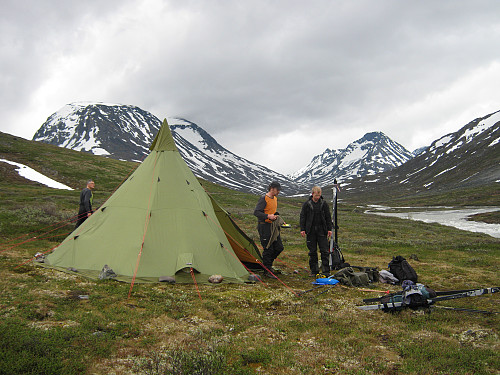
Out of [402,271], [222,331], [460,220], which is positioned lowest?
[222,331]

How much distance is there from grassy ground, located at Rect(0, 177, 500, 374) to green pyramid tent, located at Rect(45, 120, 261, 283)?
0.75 meters

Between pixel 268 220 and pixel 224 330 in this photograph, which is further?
pixel 268 220

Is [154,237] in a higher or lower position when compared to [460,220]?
lower

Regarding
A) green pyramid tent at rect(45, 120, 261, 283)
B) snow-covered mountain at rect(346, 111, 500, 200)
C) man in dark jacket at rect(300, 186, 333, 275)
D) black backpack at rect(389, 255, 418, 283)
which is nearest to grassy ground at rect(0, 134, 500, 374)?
green pyramid tent at rect(45, 120, 261, 283)

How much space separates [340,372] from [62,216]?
2318 cm

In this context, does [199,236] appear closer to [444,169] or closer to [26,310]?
[26,310]

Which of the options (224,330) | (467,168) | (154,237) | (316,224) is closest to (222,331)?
(224,330)

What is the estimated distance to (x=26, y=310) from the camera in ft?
23.3

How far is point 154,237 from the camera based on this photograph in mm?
11250

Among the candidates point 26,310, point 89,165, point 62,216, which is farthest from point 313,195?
point 89,165

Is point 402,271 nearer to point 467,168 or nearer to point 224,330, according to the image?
point 224,330

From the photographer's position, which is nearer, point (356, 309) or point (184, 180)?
point (356, 309)

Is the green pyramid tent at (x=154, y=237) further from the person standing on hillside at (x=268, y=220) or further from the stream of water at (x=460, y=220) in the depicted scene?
the stream of water at (x=460, y=220)

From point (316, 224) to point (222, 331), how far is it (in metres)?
6.73
